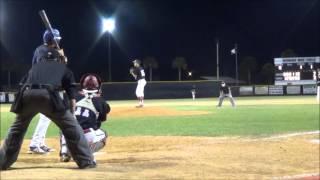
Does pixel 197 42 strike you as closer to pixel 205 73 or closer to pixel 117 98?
pixel 205 73

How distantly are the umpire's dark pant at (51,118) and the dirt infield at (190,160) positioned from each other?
17 cm

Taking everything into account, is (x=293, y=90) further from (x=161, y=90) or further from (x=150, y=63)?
(x=150, y=63)

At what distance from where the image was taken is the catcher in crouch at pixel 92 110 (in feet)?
19.9

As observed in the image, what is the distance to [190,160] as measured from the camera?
7.45 metres

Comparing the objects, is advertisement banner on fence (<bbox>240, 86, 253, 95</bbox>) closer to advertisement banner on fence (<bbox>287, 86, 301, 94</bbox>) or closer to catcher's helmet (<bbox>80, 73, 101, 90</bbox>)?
advertisement banner on fence (<bbox>287, 86, 301, 94</bbox>)

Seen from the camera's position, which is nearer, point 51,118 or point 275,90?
point 51,118

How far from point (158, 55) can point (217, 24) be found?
302 inches

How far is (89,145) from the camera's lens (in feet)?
21.1

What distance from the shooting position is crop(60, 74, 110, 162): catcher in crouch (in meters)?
6.06

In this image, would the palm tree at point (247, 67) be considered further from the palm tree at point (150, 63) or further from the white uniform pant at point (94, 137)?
the white uniform pant at point (94, 137)

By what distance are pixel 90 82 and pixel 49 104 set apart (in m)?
0.65

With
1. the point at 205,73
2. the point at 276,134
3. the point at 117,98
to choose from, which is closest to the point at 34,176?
the point at 276,134

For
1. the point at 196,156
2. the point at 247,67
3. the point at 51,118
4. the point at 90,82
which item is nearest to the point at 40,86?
the point at 51,118

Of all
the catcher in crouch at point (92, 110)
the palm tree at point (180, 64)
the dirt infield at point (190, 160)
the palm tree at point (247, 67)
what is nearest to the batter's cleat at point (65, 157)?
the dirt infield at point (190, 160)
